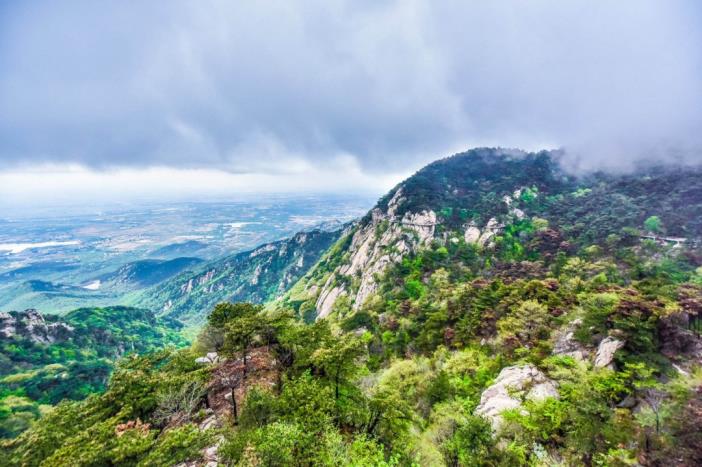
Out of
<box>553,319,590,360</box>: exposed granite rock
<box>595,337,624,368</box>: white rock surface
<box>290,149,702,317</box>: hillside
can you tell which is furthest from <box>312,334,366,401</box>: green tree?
<box>290,149,702,317</box>: hillside

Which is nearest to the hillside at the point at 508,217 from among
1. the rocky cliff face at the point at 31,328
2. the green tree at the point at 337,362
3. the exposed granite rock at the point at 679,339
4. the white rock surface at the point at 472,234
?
the white rock surface at the point at 472,234

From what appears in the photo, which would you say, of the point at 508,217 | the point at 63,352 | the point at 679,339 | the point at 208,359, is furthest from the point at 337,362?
the point at 63,352

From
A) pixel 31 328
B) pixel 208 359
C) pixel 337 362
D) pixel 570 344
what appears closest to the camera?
pixel 337 362

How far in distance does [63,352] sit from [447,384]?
155328 millimetres

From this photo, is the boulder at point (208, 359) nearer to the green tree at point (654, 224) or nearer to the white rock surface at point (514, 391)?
the white rock surface at point (514, 391)

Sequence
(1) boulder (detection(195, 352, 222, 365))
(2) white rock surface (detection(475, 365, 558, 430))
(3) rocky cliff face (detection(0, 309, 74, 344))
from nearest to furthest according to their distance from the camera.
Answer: (2) white rock surface (detection(475, 365, 558, 430)) < (1) boulder (detection(195, 352, 222, 365)) < (3) rocky cliff face (detection(0, 309, 74, 344))

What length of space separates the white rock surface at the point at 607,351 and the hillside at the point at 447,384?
0.20 meters

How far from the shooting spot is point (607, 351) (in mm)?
29609

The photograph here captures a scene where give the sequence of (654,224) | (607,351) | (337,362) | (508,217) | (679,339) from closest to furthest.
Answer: (679,339) → (337,362) → (607,351) → (654,224) → (508,217)

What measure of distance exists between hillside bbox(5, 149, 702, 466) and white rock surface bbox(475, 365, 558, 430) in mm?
188

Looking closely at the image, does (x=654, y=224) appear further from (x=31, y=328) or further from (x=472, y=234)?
(x=31, y=328)

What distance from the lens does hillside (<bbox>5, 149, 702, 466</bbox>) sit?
17.6 metres

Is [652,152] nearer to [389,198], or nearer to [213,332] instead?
[389,198]

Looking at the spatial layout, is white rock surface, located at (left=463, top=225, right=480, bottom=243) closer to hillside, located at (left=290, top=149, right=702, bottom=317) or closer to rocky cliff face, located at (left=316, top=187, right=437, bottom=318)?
hillside, located at (left=290, top=149, right=702, bottom=317)
